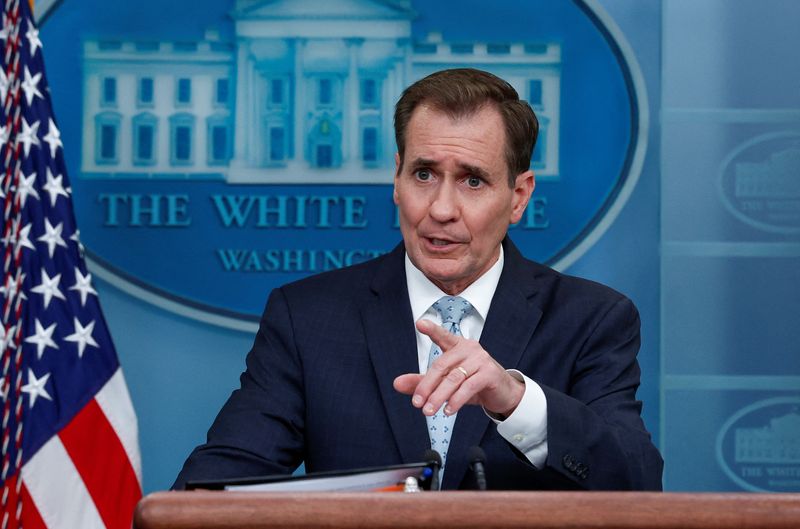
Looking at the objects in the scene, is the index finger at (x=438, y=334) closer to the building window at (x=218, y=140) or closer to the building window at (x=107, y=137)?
the building window at (x=218, y=140)

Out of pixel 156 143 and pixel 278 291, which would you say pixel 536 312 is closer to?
pixel 278 291

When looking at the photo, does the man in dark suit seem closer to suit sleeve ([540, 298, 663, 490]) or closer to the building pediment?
suit sleeve ([540, 298, 663, 490])

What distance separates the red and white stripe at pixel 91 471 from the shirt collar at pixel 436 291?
1.10m

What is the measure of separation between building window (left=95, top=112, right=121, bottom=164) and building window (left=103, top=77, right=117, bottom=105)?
0.04 m

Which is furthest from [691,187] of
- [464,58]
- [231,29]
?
[231,29]

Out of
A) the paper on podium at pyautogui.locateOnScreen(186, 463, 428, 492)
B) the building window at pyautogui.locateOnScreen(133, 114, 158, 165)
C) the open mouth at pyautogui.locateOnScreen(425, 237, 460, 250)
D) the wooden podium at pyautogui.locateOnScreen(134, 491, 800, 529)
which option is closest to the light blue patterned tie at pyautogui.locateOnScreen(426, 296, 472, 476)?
the open mouth at pyautogui.locateOnScreen(425, 237, 460, 250)

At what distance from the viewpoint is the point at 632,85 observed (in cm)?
318

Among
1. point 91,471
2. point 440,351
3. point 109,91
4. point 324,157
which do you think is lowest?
point 91,471

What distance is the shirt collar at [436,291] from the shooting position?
2119 mm

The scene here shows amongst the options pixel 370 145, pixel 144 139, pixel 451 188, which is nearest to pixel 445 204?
pixel 451 188

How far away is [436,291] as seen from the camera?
7.06 feet

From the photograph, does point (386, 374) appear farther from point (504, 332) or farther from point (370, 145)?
point (370, 145)

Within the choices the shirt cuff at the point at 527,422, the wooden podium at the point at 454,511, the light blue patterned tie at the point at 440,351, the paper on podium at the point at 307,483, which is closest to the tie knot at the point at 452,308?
the light blue patterned tie at the point at 440,351

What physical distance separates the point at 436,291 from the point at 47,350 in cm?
117
